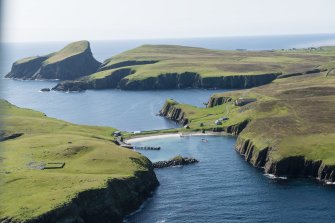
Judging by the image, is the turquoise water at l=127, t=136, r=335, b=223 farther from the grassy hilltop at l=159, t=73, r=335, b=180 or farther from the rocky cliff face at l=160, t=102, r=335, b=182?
the grassy hilltop at l=159, t=73, r=335, b=180

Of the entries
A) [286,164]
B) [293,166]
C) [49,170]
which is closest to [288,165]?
[286,164]

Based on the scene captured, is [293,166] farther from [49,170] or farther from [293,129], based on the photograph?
[49,170]

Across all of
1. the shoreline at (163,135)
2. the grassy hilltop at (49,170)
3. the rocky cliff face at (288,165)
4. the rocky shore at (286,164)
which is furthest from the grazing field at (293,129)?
the grassy hilltop at (49,170)

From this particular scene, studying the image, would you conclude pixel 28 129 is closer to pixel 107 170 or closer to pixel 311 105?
pixel 107 170

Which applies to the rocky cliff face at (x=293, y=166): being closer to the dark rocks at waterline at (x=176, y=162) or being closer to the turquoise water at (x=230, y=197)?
the turquoise water at (x=230, y=197)

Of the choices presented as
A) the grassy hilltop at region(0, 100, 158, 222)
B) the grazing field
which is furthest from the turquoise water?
the grassy hilltop at region(0, 100, 158, 222)
